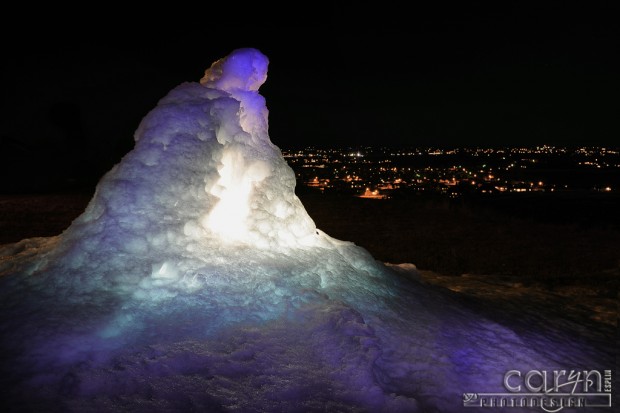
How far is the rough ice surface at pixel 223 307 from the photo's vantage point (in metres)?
3.70

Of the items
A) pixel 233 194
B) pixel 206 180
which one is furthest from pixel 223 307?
pixel 233 194

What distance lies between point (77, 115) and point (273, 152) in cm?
4132

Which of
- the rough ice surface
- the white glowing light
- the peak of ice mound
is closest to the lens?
the rough ice surface

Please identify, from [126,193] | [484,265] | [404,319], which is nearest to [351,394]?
[404,319]

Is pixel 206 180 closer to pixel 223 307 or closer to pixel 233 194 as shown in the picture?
pixel 233 194

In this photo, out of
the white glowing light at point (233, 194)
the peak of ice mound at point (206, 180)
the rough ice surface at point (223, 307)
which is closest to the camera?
the rough ice surface at point (223, 307)

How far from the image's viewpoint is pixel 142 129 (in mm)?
6562

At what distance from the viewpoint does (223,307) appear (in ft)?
15.6

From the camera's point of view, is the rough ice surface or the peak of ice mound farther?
the peak of ice mound

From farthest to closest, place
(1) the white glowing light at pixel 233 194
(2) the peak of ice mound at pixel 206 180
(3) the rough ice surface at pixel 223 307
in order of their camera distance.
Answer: (1) the white glowing light at pixel 233 194 < (2) the peak of ice mound at pixel 206 180 < (3) the rough ice surface at pixel 223 307

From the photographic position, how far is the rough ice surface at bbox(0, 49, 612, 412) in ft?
12.1

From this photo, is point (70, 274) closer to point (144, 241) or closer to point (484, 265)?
point (144, 241)

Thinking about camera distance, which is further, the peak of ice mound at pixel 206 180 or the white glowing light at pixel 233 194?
the white glowing light at pixel 233 194

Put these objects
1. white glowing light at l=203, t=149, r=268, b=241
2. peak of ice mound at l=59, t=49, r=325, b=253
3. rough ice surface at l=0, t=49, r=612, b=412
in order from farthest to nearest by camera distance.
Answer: white glowing light at l=203, t=149, r=268, b=241 → peak of ice mound at l=59, t=49, r=325, b=253 → rough ice surface at l=0, t=49, r=612, b=412
